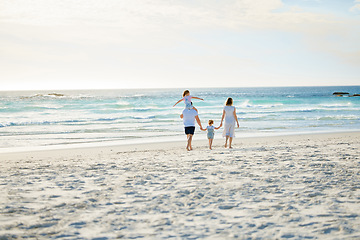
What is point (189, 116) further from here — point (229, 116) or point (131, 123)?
point (131, 123)

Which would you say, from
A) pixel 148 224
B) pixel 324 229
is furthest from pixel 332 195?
pixel 148 224

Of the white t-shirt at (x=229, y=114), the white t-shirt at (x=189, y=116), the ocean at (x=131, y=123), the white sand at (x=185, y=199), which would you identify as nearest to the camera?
the white sand at (x=185, y=199)

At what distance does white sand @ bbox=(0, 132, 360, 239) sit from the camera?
3373 millimetres

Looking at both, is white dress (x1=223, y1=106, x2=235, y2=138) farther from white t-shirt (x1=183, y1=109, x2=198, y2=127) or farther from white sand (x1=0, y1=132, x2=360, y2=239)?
white sand (x1=0, y1=132, x2=360, y2=239)

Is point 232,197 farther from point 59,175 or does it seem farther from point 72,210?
point 59,175

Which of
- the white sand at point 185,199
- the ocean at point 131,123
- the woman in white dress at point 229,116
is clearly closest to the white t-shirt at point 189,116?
the woman in white dress at point 229,116

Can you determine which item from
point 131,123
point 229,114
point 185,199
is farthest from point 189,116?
point 131,123

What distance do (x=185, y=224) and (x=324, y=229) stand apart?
1.54 meters

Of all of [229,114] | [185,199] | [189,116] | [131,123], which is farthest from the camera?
[131,123]

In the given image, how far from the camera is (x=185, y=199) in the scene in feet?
14.4

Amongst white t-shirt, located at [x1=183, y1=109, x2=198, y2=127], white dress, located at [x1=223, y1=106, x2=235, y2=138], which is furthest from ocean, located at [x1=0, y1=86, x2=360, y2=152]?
white dress, located at [x1=223, y1=106, x2=235, y2=138]

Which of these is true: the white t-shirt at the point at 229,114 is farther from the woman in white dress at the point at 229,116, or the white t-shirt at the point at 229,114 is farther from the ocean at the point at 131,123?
the ocean at the point at 131,123

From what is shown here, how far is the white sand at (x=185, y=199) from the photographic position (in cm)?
337

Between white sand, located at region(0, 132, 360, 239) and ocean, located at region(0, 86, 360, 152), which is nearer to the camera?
white sand, located at region(0, 132, 360, 239)
